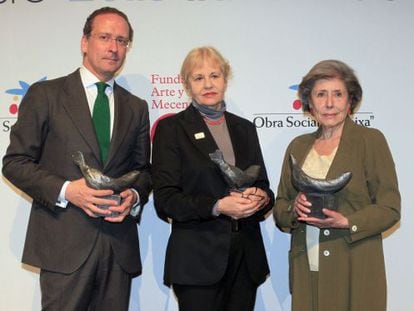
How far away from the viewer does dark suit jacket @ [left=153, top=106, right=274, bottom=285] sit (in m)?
2.07

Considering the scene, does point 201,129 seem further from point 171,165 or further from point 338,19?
point 338,19

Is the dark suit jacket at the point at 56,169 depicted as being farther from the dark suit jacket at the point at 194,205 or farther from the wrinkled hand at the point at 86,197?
the dark suit jacket at the point at 194,205

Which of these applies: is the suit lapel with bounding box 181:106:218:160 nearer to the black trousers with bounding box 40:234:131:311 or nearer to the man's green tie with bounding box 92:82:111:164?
the man's green tie with bounding box 92:82:111:164

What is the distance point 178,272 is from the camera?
6.88 ft

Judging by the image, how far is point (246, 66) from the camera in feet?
9.81

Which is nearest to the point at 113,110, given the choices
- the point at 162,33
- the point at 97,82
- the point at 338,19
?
the point at 97,82

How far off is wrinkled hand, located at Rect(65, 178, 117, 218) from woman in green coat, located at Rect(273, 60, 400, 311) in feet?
2.51

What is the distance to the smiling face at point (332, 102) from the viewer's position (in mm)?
2168

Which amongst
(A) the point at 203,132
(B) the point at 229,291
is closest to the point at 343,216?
(B) the point at 229,291

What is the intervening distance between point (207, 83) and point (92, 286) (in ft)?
3.24

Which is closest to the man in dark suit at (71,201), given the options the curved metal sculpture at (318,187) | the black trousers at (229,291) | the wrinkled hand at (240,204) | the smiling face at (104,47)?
the smiling face at (104,47)

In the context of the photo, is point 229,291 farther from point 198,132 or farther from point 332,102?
point 332,102

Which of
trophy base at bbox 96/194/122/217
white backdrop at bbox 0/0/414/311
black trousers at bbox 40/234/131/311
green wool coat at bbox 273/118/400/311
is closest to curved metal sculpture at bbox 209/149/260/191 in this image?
green wool coat at bbox 273/118/400/311

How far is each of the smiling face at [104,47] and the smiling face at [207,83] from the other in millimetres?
344
